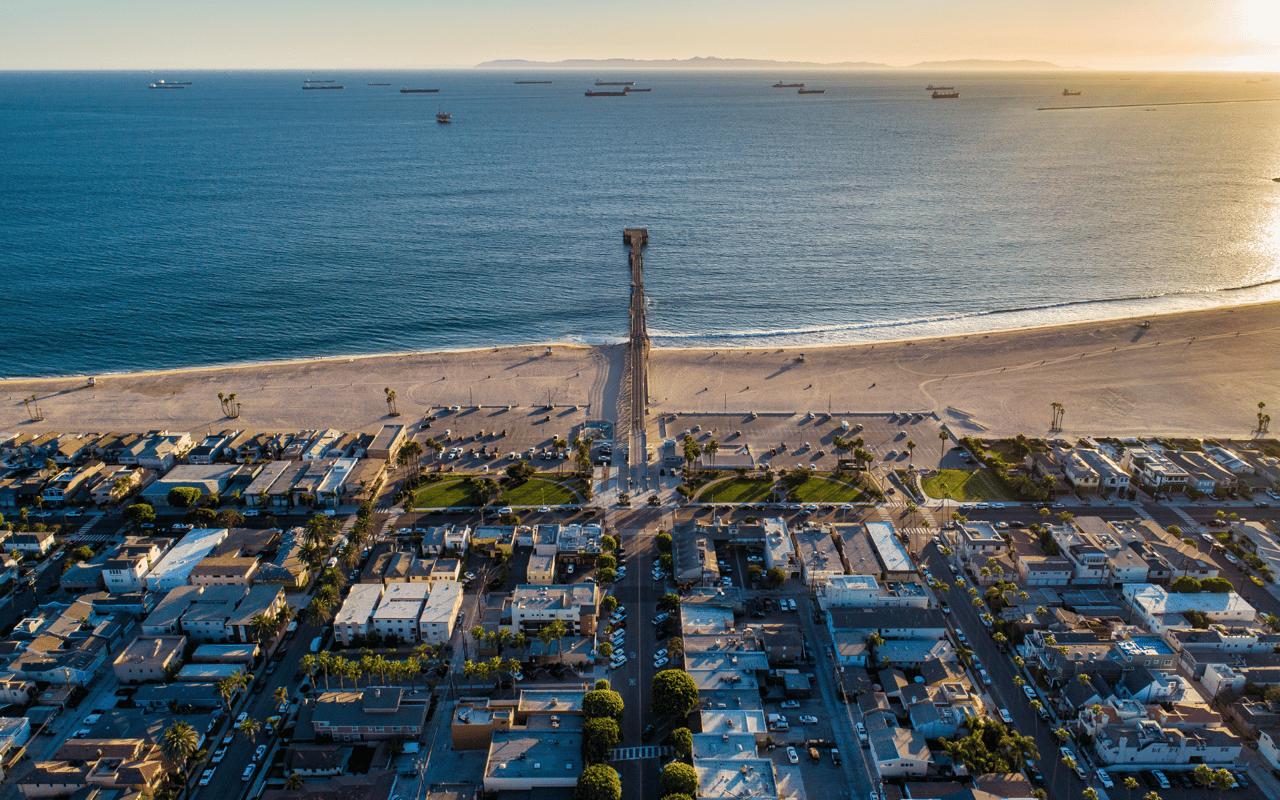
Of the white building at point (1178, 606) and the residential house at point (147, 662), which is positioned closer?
the residential house at point (147, 662)

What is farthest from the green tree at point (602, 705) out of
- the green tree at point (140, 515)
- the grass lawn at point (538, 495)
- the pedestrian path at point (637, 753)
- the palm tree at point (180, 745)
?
the green tree at point (140, 515)

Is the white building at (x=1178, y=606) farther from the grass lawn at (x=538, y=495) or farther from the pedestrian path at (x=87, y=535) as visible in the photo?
the pedestrian path at (x=87, y=535)

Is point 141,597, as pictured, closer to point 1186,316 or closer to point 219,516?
point 219,516

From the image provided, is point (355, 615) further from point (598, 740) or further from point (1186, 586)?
point (1186, 586)

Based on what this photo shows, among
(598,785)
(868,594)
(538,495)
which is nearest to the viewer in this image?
(598,785)

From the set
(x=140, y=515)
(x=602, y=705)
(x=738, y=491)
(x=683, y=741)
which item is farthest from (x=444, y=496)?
(x=683, y=741)

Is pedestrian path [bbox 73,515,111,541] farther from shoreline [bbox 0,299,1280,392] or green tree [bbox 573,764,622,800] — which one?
green tree [bbox 573,764,622,800]
